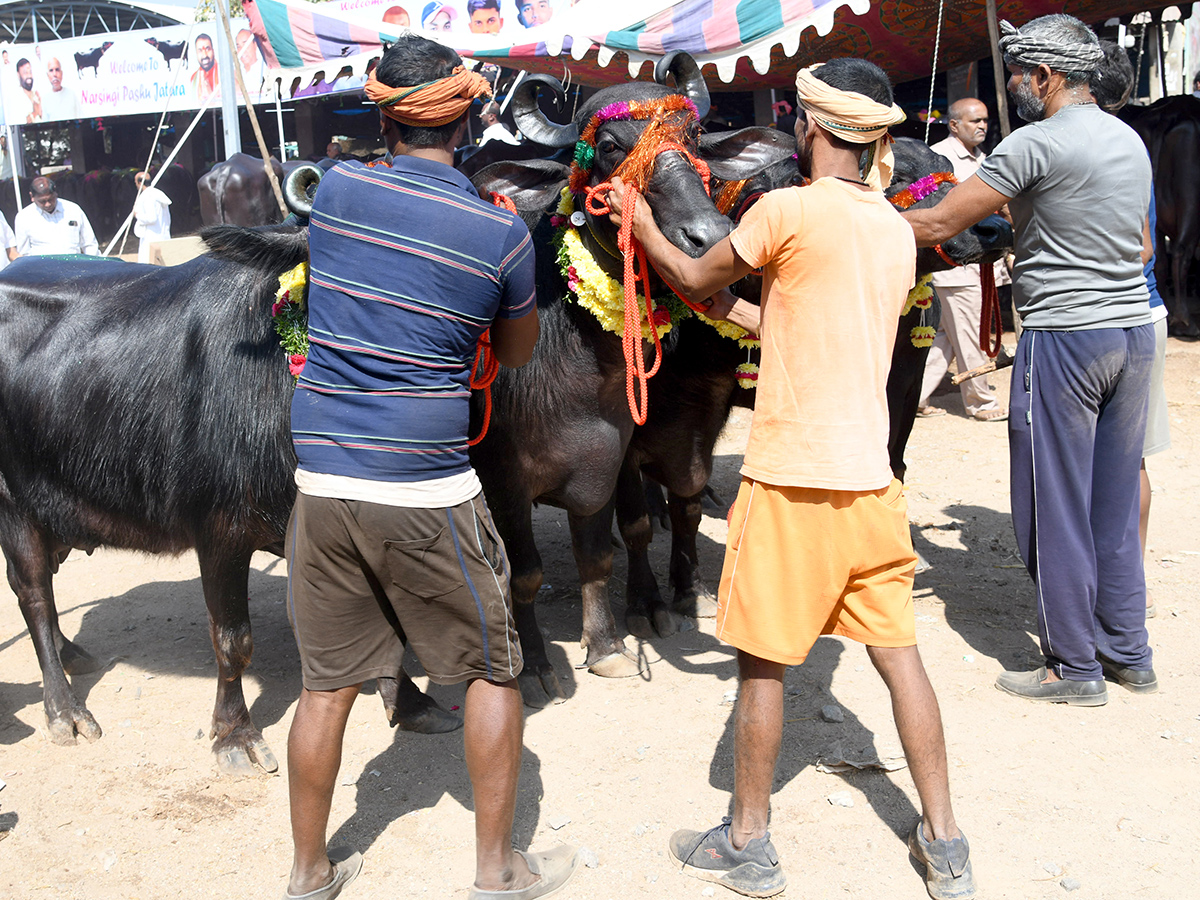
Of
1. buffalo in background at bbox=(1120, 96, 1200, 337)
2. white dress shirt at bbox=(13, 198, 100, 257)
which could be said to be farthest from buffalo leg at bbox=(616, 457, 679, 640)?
white dress shirt at bbox=(13, 198, 100, 257)

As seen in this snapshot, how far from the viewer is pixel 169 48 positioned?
1869cm

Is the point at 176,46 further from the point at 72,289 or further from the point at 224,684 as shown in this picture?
the point at 224,684

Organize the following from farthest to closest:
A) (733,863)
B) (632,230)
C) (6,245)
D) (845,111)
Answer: (6,245) → (632,230) → (733,863) → (845,111)

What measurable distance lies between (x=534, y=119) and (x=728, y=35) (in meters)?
4.29

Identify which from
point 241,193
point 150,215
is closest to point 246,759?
point 241,193

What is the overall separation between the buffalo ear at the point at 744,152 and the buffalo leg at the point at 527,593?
1.55m

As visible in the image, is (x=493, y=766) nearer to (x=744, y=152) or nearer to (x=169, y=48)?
(x=744, y=152)

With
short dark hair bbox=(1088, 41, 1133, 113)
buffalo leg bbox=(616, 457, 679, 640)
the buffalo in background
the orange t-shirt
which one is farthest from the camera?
the buffalo in background

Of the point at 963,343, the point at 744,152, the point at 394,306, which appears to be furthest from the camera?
the point at 963,343

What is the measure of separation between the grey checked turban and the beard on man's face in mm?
68

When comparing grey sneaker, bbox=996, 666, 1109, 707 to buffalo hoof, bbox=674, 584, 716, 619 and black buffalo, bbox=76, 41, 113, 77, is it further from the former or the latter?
black buffalo, bbox=76, 41, 113, 77

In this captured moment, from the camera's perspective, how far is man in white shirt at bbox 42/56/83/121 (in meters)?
20.0

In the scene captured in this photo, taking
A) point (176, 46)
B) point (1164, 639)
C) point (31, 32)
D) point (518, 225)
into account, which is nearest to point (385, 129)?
point (518, 225)

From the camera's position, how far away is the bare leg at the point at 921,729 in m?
2.65
